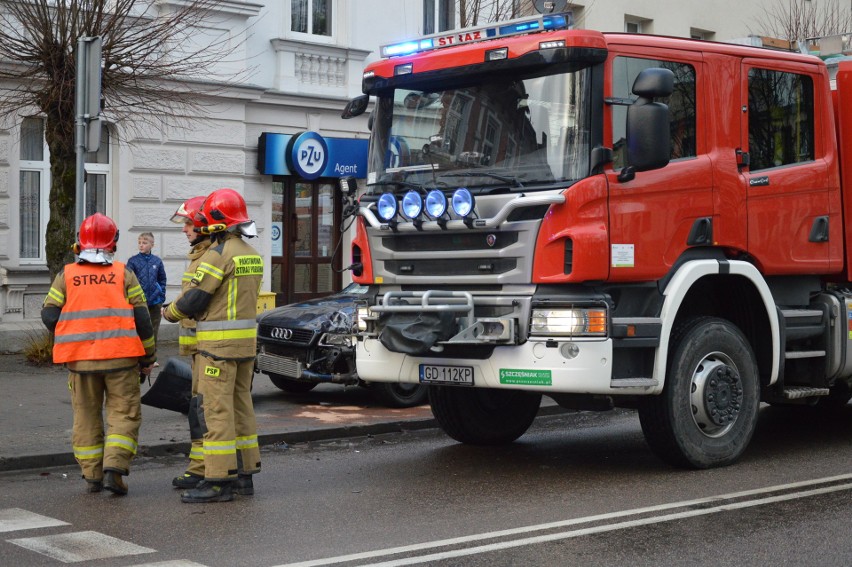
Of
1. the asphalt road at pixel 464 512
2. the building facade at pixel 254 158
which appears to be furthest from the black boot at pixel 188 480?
the building facade at pixel 254 158

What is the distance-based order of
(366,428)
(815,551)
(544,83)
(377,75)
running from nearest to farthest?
(815,551), (544,83), (377,75), (366,428)

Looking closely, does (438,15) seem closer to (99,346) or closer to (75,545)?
(99,346)

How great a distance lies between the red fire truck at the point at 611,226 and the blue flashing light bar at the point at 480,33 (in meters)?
0.02

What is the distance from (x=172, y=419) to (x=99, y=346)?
3476 mm

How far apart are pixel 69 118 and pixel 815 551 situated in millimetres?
11151

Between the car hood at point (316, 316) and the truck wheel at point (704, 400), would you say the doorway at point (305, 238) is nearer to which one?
the car hood at point (316, 316)

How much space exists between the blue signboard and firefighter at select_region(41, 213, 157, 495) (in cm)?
1198

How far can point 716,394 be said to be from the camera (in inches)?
342

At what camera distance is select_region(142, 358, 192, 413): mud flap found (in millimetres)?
8391

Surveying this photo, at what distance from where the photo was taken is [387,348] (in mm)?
8758

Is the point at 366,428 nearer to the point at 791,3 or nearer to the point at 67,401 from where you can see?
the point at 67,401

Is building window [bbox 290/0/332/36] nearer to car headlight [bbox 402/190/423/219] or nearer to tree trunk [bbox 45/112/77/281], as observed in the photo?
tree trunk [bbox 45/112/77/281]

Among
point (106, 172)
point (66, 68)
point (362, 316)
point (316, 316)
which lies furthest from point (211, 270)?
point (106, 172)

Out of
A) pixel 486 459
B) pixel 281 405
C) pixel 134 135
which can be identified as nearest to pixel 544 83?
pixel 486 459
